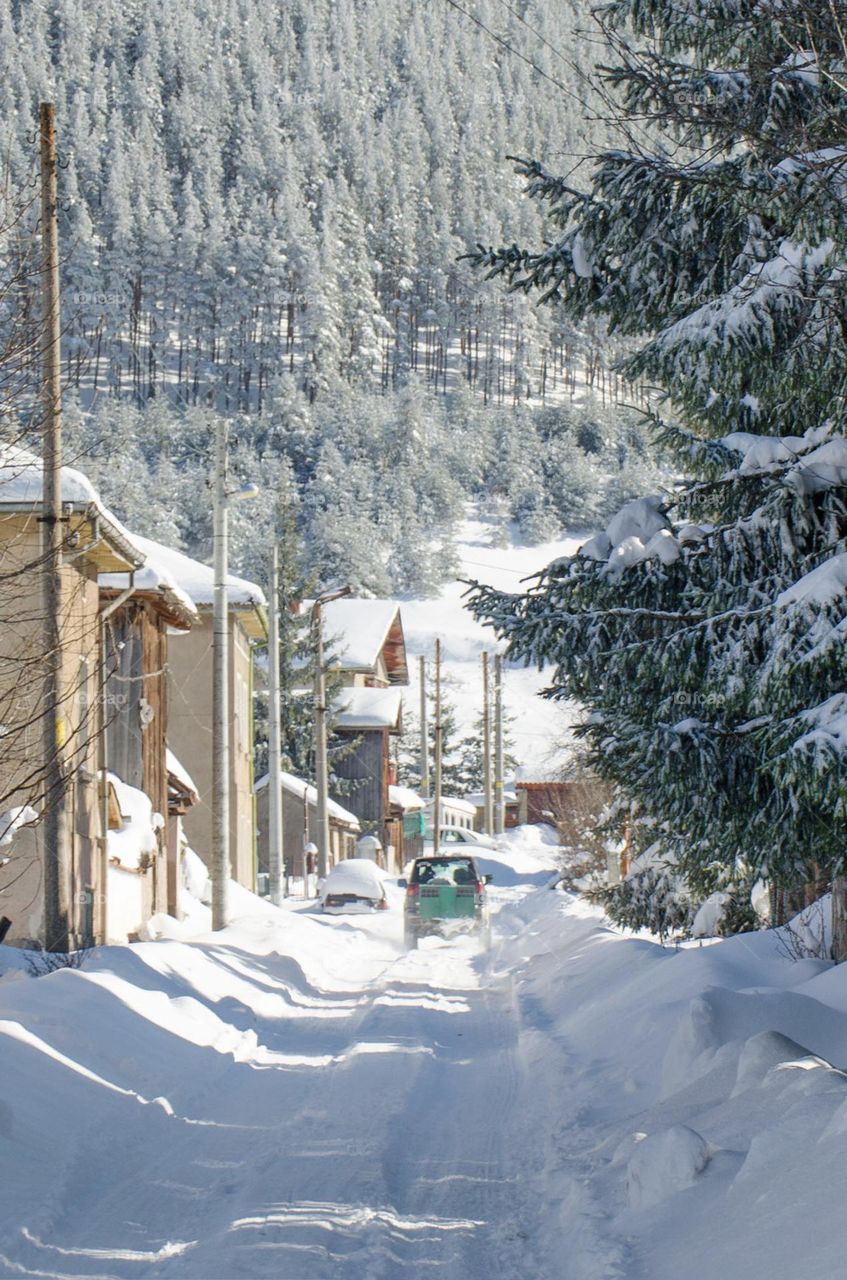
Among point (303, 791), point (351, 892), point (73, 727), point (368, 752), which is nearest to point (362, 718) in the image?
point (368, 752)

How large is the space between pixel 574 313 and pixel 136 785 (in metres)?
15.5

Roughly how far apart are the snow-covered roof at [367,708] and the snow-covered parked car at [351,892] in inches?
700

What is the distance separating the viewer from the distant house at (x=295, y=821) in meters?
46.7

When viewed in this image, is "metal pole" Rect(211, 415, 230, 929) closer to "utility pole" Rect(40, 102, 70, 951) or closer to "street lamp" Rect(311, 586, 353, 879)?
"utility pole" Rect(40, 102, 70, 951)

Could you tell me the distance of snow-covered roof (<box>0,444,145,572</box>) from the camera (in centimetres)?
1535

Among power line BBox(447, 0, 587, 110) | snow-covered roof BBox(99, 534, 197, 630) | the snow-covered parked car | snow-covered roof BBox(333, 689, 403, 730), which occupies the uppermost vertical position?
power line BBox(447, 0, 587, 110)

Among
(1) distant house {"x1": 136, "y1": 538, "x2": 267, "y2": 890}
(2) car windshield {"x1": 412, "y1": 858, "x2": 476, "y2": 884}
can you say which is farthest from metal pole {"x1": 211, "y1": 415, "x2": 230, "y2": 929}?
(1) distant house {"x1": 136, "y1": 538, "x2": 267, "y2": 890}

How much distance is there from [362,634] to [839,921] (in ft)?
160

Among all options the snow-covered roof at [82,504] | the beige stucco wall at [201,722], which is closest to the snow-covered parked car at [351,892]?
the beige stucco wall at [201,722]

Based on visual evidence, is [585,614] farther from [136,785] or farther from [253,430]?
[253,430]

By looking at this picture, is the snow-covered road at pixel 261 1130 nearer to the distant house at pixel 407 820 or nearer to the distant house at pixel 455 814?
the distant house at pixel 407 820

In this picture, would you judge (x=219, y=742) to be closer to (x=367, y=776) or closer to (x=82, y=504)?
(x=82, y=504)

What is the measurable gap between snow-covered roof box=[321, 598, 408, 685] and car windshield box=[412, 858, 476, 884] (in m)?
29.5

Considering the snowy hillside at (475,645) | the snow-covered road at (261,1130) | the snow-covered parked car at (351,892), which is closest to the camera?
the snow-covered road at (261,1130)
